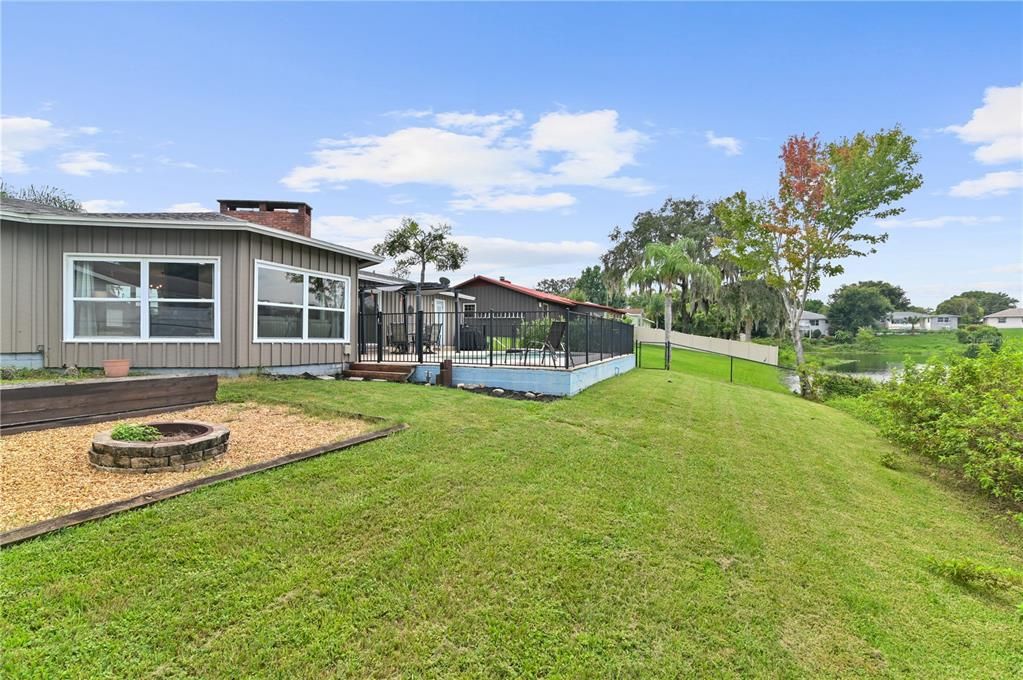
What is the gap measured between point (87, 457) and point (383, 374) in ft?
18.3

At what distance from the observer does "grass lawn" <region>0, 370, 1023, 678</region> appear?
219 centimetres

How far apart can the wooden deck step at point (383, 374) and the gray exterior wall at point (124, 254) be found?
1.47m

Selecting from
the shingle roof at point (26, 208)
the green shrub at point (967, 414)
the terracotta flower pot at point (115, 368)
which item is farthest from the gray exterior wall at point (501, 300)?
the terracotta flower pot at point (115, 368)

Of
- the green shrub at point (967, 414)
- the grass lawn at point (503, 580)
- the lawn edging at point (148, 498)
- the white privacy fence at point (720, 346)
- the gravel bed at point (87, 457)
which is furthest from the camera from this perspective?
the white privacy fence at point (720, 346)

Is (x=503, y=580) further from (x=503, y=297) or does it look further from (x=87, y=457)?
(x=503, y=297)

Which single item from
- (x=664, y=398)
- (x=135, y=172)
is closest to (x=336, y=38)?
(x=135, y=172)

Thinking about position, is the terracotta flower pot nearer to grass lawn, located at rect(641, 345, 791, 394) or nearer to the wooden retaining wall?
the wooden retaining wall

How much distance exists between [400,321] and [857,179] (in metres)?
15.1

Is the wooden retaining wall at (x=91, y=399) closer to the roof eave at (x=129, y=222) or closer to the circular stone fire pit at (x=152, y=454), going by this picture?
the circular stone fire pit at (x=152, y=454)

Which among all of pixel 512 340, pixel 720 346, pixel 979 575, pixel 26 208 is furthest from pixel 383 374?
pixel 720 346

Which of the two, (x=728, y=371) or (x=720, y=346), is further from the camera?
(x=720, y=346)

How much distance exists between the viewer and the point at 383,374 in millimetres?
9562

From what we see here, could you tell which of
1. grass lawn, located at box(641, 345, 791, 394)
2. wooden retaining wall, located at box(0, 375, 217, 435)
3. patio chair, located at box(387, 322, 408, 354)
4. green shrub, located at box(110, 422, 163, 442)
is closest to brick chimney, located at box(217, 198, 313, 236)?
patio chair, located at box(387, 322, 408, 354)

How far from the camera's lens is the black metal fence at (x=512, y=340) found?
9.45m
